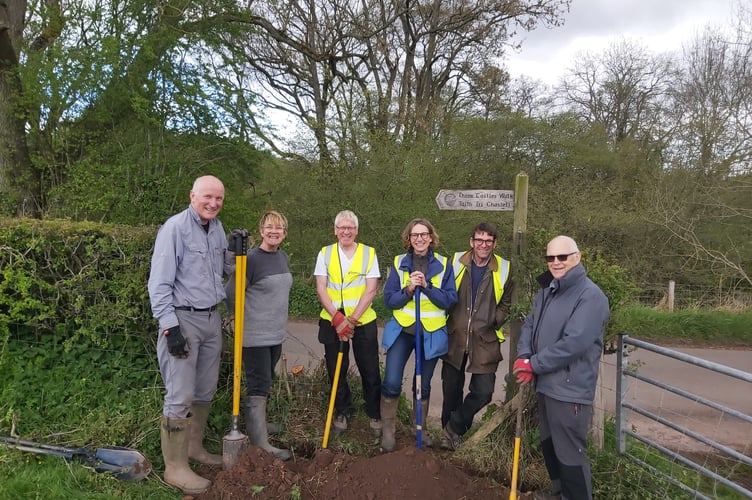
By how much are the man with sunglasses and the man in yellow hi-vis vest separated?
1304 millimetres

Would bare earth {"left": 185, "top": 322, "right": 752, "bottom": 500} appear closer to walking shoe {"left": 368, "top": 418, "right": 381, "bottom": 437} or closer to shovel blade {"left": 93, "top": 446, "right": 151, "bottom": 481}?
walking shoe {"left": 368, "top": 418, "right": 381, "bottom": 437}

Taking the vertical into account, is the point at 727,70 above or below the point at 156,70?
above

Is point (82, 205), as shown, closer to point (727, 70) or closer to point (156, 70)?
point (156, 70)

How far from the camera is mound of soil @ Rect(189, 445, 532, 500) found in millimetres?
3004

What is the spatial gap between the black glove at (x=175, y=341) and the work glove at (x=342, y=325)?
1.16 metres

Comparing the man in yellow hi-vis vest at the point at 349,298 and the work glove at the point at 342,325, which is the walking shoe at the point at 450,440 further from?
the work glove at the point at 342,325

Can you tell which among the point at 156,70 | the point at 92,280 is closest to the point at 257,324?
the point at 92,280

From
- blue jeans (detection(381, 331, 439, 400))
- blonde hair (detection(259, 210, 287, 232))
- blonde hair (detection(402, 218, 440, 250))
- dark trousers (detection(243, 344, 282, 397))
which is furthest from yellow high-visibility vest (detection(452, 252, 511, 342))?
dark trousers (detection(243, 344, 282, 397))

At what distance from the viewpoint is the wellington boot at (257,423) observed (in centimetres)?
371

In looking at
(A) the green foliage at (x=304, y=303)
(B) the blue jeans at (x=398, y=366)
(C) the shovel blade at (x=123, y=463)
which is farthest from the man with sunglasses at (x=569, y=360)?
(A) the green foliage at (x=304, y=303)

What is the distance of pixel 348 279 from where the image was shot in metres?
3.92

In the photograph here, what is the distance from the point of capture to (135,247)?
397 cm

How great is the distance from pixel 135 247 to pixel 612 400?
5.21 m

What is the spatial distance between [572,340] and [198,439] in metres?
2.73
